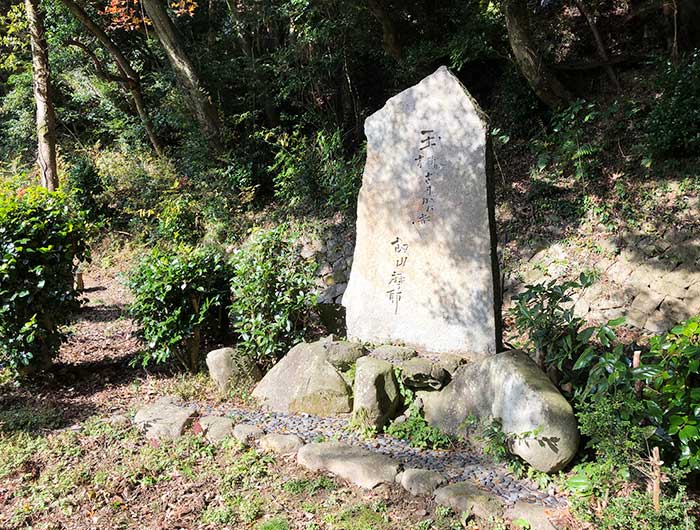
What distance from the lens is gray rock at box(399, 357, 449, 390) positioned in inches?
169

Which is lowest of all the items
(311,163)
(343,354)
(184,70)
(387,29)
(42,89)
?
(343,354)

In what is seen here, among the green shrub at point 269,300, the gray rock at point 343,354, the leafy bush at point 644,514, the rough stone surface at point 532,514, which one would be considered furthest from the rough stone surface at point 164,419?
the leafy bush at point 644,514

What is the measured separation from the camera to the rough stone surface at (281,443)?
13.1 ft

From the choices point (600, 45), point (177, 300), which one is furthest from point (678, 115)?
point (177, 300)

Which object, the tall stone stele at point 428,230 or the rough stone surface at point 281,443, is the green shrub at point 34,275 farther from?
the tall stone stele at point 428,230

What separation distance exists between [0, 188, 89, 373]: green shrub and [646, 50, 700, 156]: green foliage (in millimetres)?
7626

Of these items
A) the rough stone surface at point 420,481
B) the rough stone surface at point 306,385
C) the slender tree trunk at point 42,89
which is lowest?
the rough stone surface at point 420,481

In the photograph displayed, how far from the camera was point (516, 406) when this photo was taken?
3.60 meters

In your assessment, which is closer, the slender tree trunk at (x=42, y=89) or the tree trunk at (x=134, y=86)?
the slender tree trunk at (x=42, y=89)

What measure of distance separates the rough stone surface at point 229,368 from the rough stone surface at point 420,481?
2135mm

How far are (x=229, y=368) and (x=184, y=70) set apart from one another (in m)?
8.19

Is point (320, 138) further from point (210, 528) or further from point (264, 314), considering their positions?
point (210, 528)

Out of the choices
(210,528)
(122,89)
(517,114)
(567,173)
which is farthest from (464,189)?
(122,89)

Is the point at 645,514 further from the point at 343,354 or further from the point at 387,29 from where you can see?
the point at 387,29
